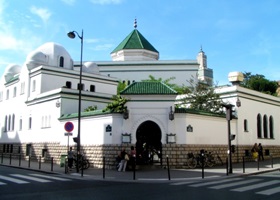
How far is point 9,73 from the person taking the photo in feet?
135

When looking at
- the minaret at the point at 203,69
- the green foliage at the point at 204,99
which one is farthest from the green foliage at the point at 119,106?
the minaret at the point at 203,69

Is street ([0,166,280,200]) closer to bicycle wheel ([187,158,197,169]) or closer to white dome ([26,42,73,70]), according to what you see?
bicycle wheel ([187,158,197,169])

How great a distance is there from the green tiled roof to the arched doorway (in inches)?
84.8

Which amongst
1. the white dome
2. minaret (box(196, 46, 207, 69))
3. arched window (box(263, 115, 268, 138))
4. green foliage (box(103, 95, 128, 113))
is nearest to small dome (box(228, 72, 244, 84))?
arched window (box(263, 115, 268, 138))

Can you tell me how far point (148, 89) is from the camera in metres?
21.8

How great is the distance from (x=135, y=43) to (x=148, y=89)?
3153 centimetres

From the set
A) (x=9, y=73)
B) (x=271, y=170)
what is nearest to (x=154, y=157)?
(x=271, y=170)

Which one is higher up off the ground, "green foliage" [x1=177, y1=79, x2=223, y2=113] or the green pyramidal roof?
the green pyramidal roof

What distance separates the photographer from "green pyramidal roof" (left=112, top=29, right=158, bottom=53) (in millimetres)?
51656

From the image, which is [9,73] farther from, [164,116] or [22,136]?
[164,116]

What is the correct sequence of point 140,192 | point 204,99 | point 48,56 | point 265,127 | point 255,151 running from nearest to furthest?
1. point 140,192
2. point 255,151
3. point 204,99
4. point 265,127
5. point 48,56

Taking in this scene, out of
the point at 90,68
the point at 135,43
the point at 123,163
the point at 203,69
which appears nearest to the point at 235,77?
the point at 123,163

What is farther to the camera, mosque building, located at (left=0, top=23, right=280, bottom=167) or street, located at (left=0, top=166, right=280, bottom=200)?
mosque building, located at (left=0, top=23, right=280, bottom=167)

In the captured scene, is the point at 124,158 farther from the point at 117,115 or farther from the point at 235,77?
the point at 235,77
